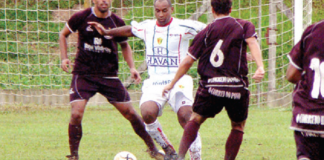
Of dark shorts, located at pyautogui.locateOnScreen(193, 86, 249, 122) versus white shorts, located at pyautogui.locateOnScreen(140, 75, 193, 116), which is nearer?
dark shorts, located at pyautogui.locateOnScreen(193, 86, 249, 122)

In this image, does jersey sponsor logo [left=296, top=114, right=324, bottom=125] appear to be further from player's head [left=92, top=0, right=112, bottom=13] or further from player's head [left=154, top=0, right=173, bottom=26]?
player's head [left=92, top=0, right=112, bottom=13]

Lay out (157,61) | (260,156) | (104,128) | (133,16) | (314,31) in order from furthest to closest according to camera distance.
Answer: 1. (133,16)
2. (104,128)
3. (260,156)
4. (157,61)
5. (314,31)

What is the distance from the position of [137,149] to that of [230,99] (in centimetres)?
229

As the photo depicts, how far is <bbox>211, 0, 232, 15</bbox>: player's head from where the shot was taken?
16.5 ft

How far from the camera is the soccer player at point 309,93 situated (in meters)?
3.51

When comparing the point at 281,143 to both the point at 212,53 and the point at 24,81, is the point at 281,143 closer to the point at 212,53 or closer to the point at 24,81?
the point at 212,53

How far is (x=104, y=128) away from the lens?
8914mm

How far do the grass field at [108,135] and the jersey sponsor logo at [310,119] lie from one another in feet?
9.07

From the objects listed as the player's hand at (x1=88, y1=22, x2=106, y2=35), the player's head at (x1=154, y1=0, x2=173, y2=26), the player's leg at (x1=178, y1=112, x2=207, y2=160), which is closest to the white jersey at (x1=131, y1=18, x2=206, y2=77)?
the player's head at (x1=154, y1=0, x2=173, y2=26)

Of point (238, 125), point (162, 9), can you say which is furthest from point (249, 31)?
point (162, 9)

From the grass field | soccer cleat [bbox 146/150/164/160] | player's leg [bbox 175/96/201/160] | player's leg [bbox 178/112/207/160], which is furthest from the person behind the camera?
the grass field

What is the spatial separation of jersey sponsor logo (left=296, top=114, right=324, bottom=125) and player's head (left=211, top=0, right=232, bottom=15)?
1716 millimetres

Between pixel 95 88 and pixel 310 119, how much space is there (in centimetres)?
320

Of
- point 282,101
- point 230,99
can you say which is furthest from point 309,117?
point 282,101
